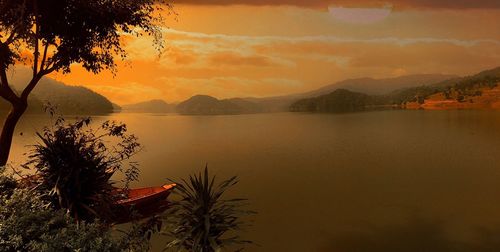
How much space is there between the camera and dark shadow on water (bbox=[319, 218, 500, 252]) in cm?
2136

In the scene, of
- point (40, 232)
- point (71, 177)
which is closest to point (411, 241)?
point (71, 177)

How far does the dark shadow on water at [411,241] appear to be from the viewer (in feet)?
70.1

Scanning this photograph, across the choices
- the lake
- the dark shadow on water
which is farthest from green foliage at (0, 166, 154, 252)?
the dark shadow on water

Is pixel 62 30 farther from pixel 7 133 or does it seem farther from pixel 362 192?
pixel 362 192

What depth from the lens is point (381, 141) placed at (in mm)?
79250

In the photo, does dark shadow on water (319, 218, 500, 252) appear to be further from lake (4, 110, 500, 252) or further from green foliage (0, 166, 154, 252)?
green foliage (0, 166, 154, 252)

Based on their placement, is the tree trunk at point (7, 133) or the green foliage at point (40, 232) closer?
the green foliage at point (40, 232)

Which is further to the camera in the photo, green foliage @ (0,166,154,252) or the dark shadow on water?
the dark shadow on water

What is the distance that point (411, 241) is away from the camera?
22562 mm

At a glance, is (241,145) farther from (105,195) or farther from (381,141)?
(105,195)

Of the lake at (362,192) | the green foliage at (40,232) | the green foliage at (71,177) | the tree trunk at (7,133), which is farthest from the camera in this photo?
the lake at (362,192)

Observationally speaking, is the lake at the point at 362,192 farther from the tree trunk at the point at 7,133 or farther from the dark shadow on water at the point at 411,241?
the tree trunk at the point at 7,133

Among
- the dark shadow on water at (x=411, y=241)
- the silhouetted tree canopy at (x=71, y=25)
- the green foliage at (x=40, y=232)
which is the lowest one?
the dark shadow on water at (x=411, y=241)

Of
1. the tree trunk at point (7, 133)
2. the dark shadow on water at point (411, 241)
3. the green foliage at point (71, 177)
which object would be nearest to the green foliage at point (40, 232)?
the green foliage at point (71, 177)
